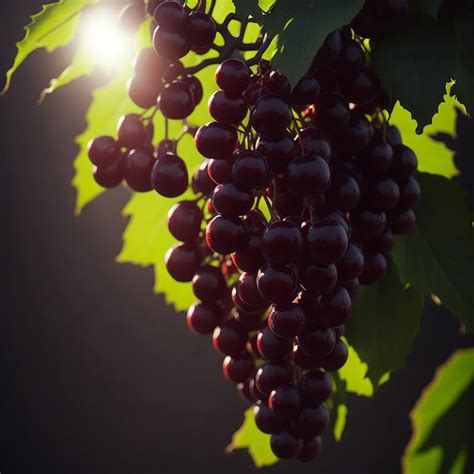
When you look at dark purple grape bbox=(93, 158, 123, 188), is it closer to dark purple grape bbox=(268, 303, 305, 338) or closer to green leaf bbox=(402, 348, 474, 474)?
dark purple grape bbox=(268, 303, 305, 338)

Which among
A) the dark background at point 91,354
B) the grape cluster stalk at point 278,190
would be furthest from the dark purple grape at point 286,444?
the dark background at point 91,354

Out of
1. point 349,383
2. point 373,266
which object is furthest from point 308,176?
point 349,383

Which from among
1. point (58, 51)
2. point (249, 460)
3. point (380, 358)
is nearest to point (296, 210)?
point (380, 358)

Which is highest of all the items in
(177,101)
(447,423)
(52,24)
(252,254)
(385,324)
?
(52,24)

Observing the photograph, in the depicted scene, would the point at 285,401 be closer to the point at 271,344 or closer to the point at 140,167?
the point at 271,344

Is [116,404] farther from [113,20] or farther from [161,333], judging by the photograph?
[113,20]

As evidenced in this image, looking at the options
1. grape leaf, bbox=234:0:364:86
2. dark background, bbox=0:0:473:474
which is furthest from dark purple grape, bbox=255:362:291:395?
dark background, bbox=0:0:473:474
